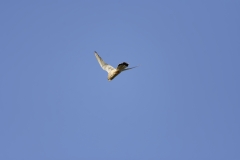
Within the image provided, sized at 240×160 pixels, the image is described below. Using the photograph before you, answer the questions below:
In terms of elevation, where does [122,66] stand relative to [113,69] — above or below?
below

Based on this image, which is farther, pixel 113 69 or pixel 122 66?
pixel 113 69

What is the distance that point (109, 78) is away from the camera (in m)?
35.1

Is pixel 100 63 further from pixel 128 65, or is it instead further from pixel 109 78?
pixel 128 65

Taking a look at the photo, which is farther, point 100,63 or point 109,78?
point 100,63

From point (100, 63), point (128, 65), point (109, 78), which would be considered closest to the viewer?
point (128, 65)

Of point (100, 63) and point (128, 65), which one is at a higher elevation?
point (100, 63)

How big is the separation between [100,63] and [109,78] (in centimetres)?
372

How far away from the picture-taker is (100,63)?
38188mm

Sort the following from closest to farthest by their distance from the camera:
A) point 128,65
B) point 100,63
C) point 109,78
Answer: point 128,65 < point 109,78 < point 100,63

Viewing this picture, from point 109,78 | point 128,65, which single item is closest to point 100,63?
point 109,78

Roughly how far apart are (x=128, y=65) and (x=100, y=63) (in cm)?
876

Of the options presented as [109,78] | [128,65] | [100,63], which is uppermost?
[100,63]

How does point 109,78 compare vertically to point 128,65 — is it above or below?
above

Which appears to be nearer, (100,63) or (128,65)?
(128,65)
